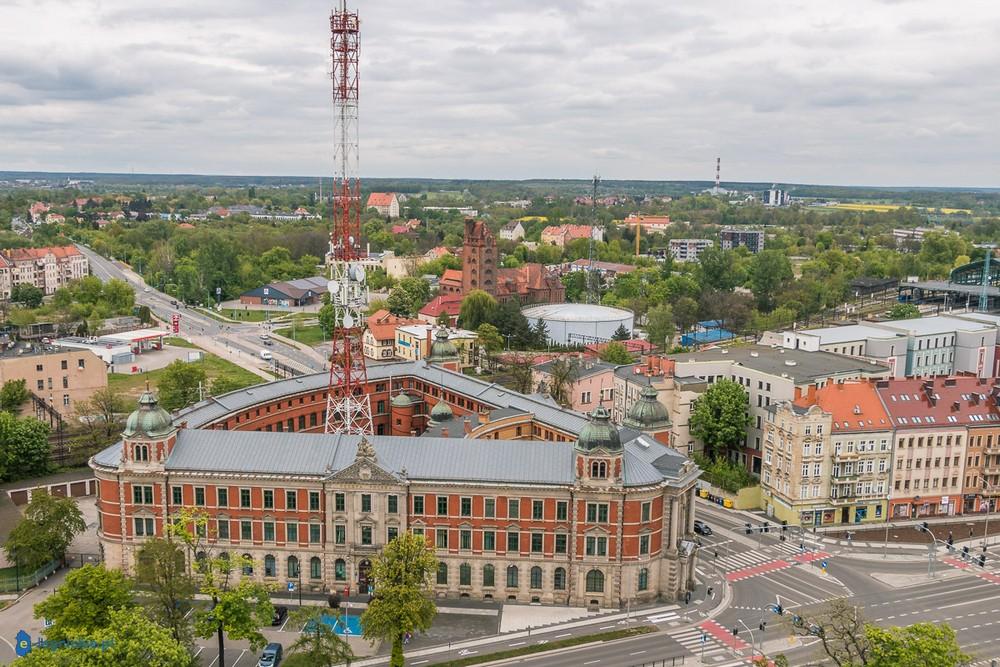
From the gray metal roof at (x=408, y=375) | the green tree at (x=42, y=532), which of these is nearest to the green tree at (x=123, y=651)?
the green tree at (x=42, y=532)

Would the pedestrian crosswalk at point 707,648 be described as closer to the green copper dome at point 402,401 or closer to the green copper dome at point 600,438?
the green copper dome at point 600,438

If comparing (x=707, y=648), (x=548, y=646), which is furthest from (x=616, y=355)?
(x=548, y=646)

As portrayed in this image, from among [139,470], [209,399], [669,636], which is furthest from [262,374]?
[669,636]

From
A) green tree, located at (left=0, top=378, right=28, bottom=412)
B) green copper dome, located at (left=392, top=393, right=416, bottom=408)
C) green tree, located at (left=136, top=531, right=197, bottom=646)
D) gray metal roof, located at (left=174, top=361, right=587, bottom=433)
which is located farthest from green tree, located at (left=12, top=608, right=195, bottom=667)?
green tree, located at (left=0, top=378, right=28, bottom=412)

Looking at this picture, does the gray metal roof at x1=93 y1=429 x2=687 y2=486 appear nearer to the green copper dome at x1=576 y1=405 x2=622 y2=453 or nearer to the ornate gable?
the ornate gable

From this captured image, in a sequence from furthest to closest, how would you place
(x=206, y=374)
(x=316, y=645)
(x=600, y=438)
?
1. (x=206, y=374)
2. (x=600, y=438)
3. (x=316, y=645)

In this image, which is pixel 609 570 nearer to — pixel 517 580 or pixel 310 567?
pixel 517 580

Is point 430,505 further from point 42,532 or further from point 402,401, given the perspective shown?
point 402,401
